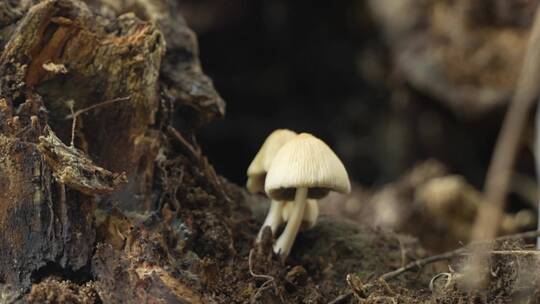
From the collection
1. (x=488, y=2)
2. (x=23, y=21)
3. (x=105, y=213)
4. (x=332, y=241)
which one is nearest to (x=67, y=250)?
(x=105, y=213)

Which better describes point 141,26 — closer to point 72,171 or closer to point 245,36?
point 72,171

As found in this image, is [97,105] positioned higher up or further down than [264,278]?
higher up

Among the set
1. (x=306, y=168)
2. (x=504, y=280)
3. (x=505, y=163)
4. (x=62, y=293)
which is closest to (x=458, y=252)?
(x=504, y=280)

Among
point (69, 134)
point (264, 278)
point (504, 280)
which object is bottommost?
point (264, 278)

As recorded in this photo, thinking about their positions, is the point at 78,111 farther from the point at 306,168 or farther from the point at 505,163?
the point at 505,163

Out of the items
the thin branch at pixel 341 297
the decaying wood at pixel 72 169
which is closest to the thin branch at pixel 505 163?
the thin branch at pixel 341 297

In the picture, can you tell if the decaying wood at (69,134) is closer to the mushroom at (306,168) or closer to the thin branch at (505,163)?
the mushroom at (306,168)

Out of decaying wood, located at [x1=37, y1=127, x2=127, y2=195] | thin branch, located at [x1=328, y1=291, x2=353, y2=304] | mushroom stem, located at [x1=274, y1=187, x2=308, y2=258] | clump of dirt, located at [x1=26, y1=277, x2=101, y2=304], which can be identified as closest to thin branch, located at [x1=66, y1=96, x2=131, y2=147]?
decaying wood, located at [x1=37, y1=127, x2=127, y2=195]
